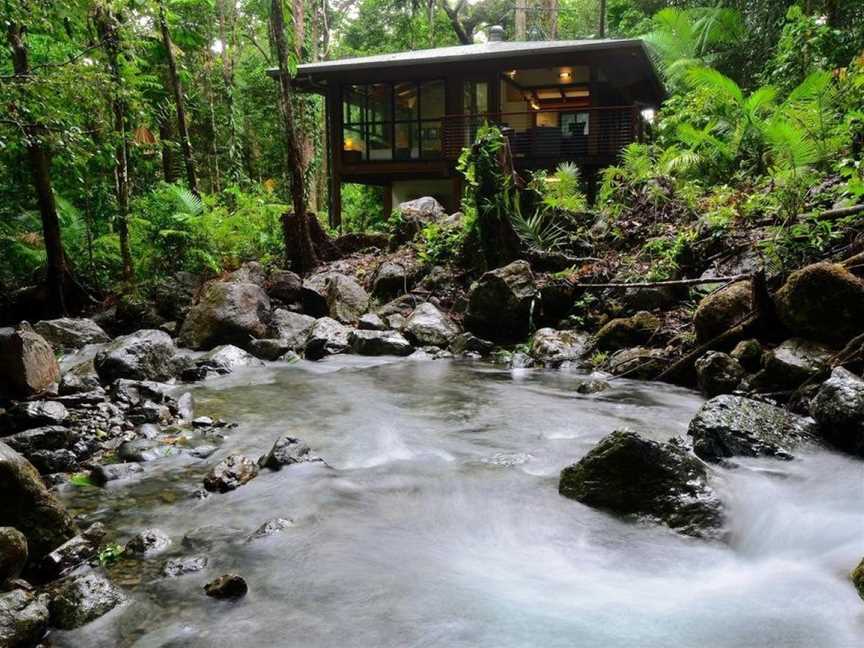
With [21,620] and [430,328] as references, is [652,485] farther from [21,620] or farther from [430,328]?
[430,328]

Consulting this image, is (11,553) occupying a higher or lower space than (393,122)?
lower

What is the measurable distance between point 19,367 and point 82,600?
458 centimetres

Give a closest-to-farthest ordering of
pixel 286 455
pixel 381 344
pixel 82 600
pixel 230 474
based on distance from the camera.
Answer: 1. pixel 82 600
2. pixel 230 474
3. pixel 286 455
4. pixel 381 344

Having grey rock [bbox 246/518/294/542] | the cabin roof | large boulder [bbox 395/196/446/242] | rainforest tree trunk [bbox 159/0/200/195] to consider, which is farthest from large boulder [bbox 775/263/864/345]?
rainforest tree trunk [bbox 159/0/200/195]

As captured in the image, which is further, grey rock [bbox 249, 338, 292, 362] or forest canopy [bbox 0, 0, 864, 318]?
grey rock [bbox 249, 338, 292, 362]

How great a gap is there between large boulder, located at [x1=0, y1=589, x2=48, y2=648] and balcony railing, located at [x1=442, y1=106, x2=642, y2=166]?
15.7m

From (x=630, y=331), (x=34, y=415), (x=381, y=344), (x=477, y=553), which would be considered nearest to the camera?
(x=477, y=553)

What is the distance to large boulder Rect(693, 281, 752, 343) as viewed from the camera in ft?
23.6

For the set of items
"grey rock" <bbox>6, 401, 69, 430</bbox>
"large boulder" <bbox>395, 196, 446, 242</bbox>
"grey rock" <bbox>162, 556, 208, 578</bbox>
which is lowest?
"grey rock" <bbox>162, 556, 208, 578</bbox>

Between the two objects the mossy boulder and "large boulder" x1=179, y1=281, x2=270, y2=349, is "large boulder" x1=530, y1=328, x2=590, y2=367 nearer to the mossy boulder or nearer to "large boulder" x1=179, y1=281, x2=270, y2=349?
"large boulder" x1=179, y1=281, x2=270, y2=349

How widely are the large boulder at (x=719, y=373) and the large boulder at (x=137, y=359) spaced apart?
6.47 m

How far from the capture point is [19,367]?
22.3 ft

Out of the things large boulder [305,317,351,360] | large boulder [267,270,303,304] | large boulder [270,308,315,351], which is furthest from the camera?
large boulder [267,270,303,304]

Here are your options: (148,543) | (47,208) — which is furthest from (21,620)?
(47,208)
